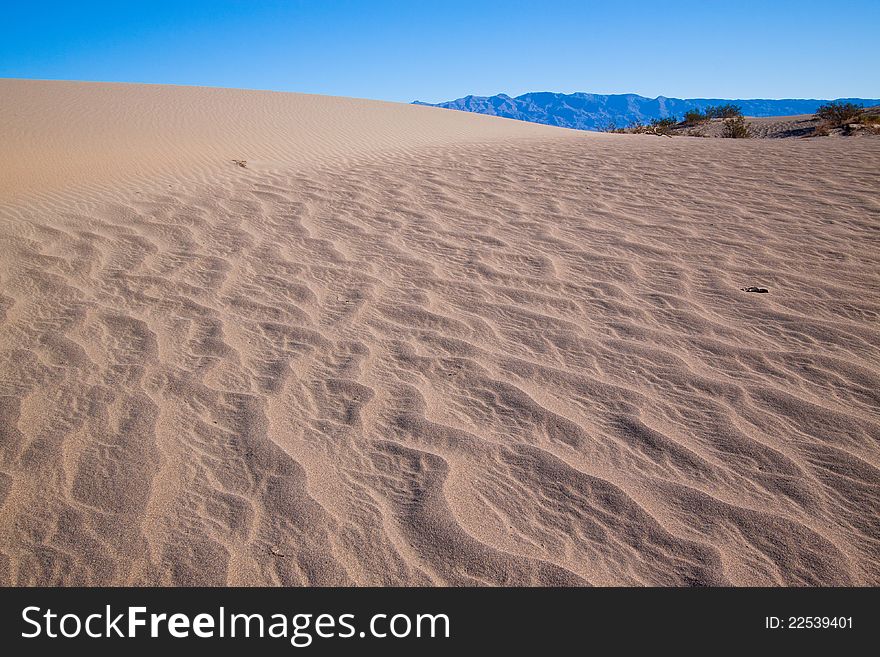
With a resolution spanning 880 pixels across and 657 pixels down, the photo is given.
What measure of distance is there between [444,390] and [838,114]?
19700 mm

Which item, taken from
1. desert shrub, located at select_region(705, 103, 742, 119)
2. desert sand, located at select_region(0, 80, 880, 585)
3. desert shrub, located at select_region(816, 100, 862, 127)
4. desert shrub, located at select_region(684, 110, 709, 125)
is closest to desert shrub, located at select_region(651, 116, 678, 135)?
desert shrub, located at select_region(684, 110, 709, 125)

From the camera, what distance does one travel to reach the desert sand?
159cm

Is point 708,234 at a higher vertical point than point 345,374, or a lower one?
higher

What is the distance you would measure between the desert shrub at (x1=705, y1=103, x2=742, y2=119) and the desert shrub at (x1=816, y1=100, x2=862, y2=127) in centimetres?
360

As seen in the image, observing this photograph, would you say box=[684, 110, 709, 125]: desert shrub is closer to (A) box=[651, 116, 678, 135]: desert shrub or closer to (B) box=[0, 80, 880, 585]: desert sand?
(A) box=[651, 116, 678, 135]: desert shrub

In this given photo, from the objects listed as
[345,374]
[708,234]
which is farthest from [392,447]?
[708,234]

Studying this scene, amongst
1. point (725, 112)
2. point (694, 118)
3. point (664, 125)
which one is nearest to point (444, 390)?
point (664, 125)

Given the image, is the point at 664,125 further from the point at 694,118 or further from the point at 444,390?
the point at 444,390

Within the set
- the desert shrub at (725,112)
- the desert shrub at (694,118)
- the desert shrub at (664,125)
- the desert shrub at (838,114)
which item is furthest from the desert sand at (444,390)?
the desert shrub at (725,112)

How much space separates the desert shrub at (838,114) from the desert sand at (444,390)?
14431 mm
